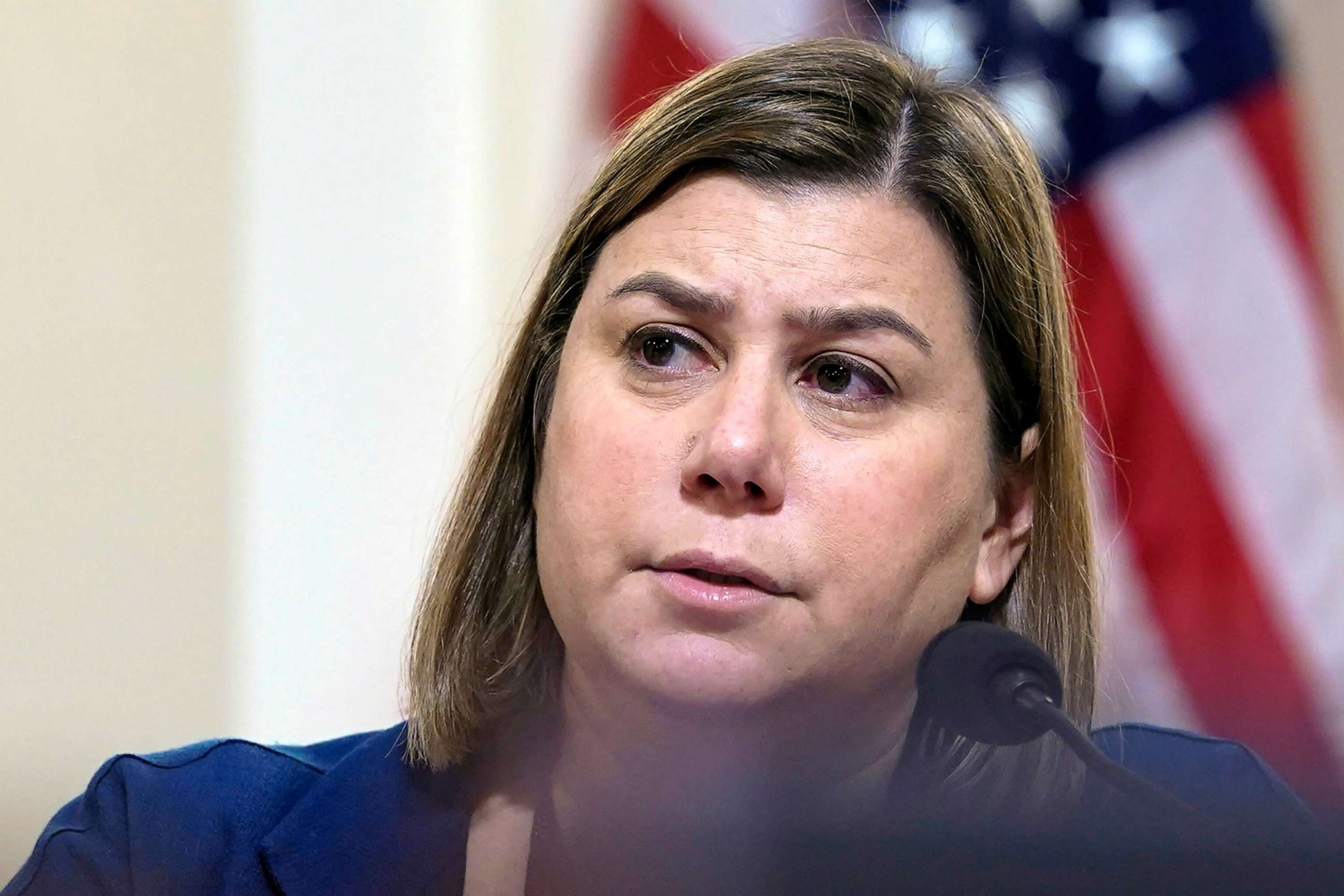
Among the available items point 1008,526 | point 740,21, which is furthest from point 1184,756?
point 740,21

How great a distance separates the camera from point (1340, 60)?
2.18 meters

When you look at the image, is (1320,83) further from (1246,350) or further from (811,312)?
(811,312)

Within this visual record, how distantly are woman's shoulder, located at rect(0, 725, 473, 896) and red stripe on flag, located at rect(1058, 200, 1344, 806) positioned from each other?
51.0 inches

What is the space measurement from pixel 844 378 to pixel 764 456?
163 millimetres

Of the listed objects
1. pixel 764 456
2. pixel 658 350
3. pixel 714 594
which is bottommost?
pixel 714 594

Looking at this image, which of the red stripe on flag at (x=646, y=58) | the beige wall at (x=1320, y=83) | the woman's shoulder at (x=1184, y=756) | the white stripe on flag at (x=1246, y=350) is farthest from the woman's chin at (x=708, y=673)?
the red stripe on flag at (x=646, y=58)

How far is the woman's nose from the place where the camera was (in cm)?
109

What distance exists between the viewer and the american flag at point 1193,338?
2.13 meters

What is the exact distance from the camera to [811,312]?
3.94 ft

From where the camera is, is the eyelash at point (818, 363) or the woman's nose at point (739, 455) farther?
the eyelash at point (818, 363)

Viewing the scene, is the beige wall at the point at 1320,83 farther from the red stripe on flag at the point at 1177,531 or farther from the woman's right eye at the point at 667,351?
the woman's right eye at the point at 667,351

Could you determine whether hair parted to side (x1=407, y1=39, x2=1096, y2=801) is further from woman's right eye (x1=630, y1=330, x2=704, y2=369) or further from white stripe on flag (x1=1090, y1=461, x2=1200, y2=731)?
white stripe on flag (x1=1090, y1=461, x2=1200, y2=731)

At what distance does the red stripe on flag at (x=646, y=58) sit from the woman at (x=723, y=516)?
1180 millimetres

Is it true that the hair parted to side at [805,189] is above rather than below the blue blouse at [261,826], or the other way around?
above
